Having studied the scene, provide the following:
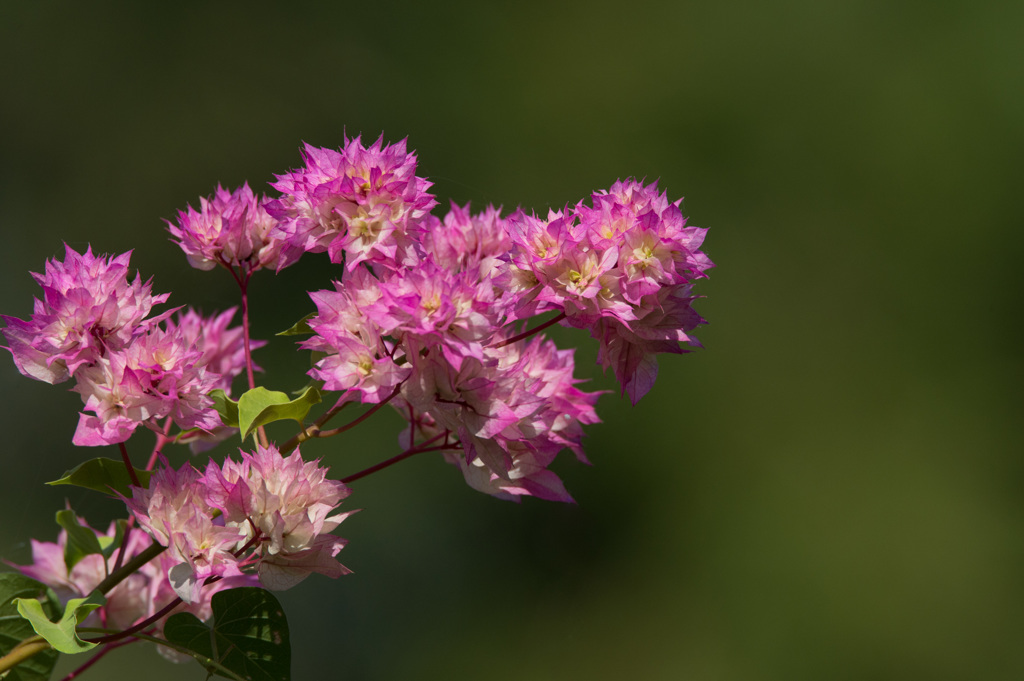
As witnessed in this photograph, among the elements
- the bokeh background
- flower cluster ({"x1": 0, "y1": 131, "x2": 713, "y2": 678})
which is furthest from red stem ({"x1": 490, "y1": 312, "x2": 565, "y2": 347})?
the bokeh background

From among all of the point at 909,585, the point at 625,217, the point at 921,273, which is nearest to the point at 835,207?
the point at 921,273

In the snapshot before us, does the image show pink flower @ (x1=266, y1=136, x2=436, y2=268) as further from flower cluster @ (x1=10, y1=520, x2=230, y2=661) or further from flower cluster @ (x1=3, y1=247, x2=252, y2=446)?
flower cluster @ (x1=10, y1=520, x2=230, y2=661)

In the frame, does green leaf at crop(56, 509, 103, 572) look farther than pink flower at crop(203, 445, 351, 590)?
Yes

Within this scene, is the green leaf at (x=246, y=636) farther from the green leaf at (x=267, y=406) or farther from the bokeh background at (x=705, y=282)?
the bokeh background at (x=705, y=282)

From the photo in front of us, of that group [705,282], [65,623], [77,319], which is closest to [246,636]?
[65,623]

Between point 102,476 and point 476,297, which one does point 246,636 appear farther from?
point 476,297

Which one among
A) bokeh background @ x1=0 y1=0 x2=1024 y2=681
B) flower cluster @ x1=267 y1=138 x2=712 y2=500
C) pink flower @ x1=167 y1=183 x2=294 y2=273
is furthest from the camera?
bokeh background @ x1=0 y1=0 x2=1024 y2=681
